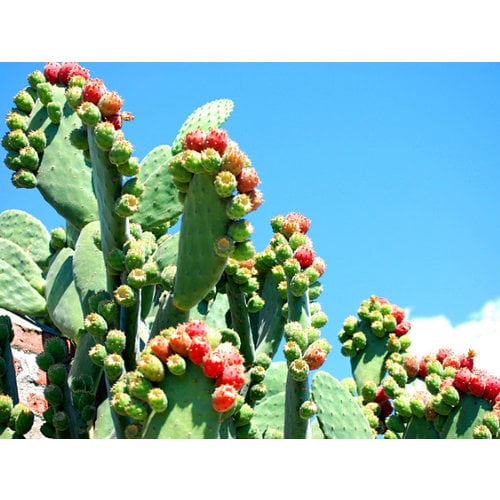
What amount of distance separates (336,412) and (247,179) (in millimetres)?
1328

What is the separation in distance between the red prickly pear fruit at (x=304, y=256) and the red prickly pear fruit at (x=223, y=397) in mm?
1170

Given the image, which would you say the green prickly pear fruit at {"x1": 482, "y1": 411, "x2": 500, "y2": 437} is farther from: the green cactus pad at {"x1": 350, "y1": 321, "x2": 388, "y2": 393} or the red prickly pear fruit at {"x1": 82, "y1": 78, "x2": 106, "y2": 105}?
the red prickly pear fruit at {"x1": 82, "y1": 78, "x2": 106, "y2": 105}

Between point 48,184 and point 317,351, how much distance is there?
4.66 feet

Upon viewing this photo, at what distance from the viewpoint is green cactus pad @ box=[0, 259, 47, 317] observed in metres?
4.16

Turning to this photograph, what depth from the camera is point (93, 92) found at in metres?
2.96

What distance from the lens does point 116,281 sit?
304 centimetres

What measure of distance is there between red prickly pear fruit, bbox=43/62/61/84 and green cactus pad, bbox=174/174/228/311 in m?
1.34

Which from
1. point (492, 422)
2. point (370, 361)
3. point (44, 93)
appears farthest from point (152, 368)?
point (370, 361)

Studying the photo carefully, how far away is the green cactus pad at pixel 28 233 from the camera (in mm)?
4523

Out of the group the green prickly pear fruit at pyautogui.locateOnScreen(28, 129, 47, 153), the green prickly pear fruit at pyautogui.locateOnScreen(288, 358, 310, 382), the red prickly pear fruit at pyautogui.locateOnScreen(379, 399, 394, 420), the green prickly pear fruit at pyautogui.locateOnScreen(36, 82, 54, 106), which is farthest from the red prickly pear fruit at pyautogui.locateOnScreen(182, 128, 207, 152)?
the red prickly pear fruit at pyautogui.locateOnScreen(379, 399, 394, 420)

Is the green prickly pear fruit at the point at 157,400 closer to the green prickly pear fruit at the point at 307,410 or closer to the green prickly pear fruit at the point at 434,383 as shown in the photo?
the green prickly pear fruit at the point at 307,410

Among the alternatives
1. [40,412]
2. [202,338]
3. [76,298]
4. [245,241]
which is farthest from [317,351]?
[40,412]

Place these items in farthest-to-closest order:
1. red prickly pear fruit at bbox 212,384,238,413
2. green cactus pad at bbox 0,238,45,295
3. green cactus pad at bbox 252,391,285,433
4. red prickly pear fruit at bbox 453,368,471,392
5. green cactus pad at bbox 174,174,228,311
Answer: green cactus pad at bbox 0,238,45,295 < green cactus pad at bbox 252,391,285,433 < red prickly pear fruit at bbox 453,368,471,392 < green cactus pad at bbox 174,174,228,311 < red prickly pear fruit at bbox 212,384,238,413

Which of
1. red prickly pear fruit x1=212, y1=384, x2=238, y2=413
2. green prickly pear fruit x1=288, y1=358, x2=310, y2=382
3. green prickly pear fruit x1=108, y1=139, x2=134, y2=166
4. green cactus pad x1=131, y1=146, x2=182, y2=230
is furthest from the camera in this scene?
green cactus pad x1=131, y1=146, x2=182, y2=230
